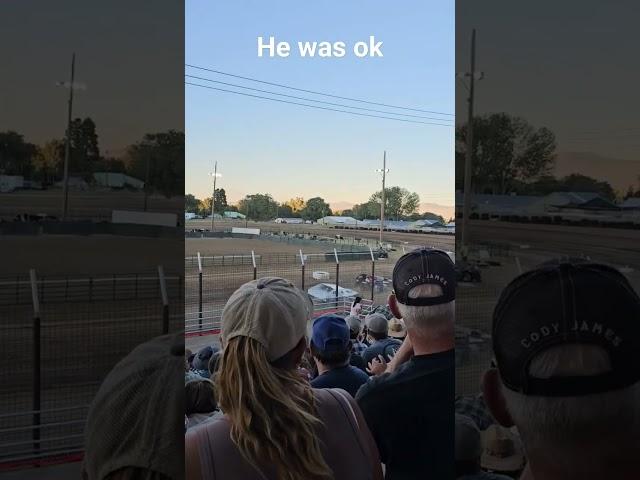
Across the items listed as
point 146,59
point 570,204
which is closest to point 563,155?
point 570,204

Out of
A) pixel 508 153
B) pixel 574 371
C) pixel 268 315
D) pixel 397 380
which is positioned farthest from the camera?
pixel 508 153

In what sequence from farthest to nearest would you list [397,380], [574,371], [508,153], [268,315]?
1. [508,153]
2. [397,380]
3. [268,315]
4. [574,371]

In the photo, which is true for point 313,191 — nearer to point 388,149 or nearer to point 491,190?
point 388,149

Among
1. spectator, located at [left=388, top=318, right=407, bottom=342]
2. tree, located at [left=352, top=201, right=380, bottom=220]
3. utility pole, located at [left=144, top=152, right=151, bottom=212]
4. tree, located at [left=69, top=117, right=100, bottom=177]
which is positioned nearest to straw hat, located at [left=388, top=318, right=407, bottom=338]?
spectator, located at [left=388, top=318, right=407, bottom=342]

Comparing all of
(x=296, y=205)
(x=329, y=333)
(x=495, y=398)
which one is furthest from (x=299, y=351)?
(x=495, y=398)

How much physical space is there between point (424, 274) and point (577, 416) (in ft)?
1.24

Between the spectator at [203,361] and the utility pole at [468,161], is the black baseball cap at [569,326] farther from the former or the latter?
the spectator at [203,361]

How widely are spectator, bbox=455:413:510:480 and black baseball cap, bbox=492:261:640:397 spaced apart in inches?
7.5

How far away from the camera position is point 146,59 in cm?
133

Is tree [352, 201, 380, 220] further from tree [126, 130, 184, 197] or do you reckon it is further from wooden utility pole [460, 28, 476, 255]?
tree [126, 130, 184, 197]

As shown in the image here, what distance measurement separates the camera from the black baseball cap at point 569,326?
97cm

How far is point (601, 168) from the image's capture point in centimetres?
125

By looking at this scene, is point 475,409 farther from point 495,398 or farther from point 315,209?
point 315,209

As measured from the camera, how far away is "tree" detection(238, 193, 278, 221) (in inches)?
44.7
